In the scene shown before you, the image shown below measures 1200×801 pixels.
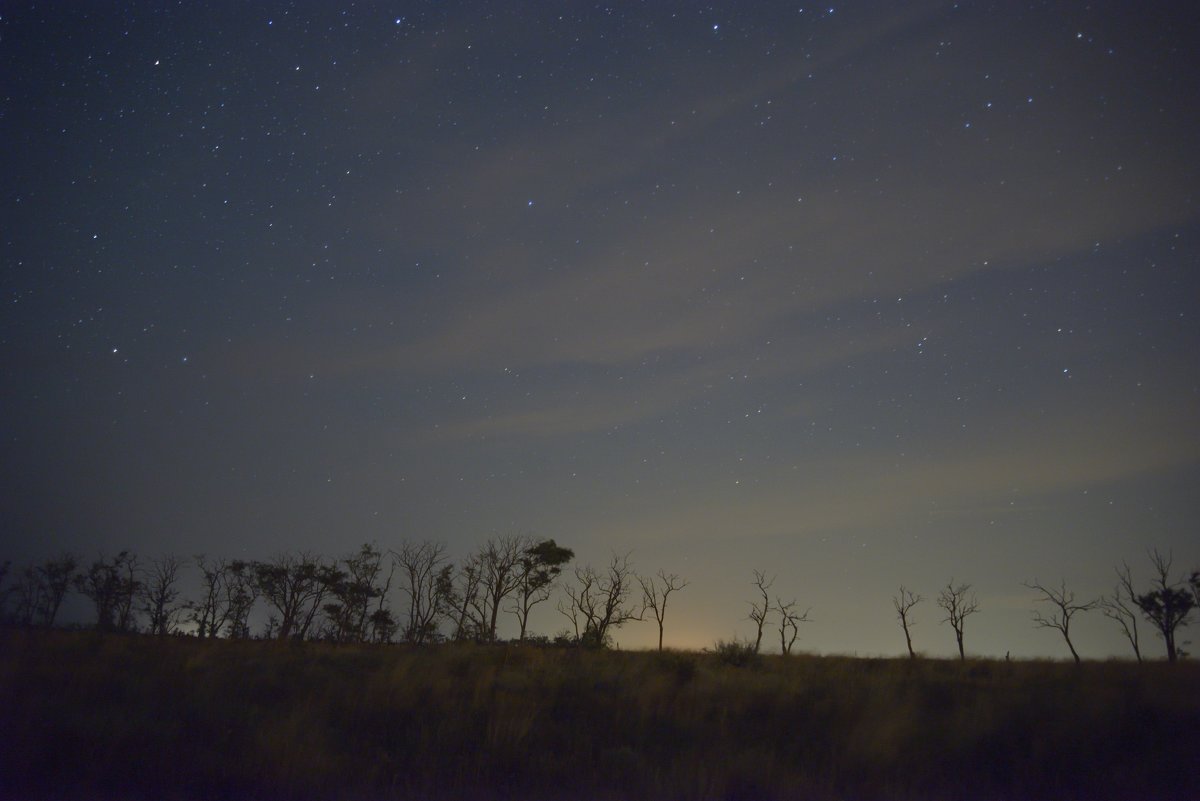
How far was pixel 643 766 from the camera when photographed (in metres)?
10.6

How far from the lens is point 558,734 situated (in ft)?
40.2

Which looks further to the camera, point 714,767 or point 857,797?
point 714,767

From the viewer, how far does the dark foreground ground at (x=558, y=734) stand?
9.69 m

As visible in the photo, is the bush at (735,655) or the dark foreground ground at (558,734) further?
the bush at (735,655)

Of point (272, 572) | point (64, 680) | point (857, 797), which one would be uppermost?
point (272, 572)

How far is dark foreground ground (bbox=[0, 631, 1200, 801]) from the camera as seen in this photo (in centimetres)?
969

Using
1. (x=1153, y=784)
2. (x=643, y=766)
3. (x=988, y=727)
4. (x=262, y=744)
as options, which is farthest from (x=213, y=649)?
(x=1153, y=784)

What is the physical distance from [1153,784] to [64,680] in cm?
1733

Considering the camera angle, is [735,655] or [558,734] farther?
[735,655]

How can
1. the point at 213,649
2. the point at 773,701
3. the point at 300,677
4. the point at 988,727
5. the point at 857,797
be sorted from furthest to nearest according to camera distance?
the point at 213,649, the point at 300,677, the point at 773,701, the point at 988,727, the point at 857,797

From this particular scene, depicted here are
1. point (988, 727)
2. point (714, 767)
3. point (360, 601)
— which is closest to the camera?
point (714, 767)

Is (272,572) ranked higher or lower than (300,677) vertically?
higher

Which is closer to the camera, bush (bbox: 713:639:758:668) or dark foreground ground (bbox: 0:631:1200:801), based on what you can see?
dark foreground ground (bbox: 0:631:1200:801)

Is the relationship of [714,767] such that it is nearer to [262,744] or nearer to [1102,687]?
[262,744]
